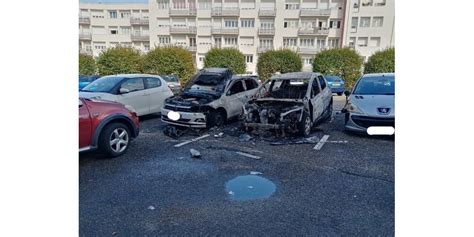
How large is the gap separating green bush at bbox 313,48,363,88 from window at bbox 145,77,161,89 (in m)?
17.6

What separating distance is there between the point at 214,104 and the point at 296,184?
3475 millimetres

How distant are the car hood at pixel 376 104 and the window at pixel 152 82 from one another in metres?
5.61

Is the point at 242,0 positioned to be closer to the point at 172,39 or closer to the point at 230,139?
the point at 172,39

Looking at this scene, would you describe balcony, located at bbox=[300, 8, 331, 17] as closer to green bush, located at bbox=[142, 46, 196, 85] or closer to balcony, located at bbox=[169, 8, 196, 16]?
balcony, located at bbox=[169, 8, 196, 16]

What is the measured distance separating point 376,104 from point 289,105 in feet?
5.95

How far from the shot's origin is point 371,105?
5.53 m

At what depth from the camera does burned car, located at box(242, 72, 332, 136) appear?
5742 millimetres

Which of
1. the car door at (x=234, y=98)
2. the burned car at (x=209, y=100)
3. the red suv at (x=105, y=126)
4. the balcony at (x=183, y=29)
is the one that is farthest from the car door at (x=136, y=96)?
the balcony at (x=183, y=29)

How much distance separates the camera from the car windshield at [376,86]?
235 inches

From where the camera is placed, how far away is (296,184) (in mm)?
3498

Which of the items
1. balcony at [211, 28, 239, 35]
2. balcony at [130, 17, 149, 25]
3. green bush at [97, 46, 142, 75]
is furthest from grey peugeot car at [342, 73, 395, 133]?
balcony at [130, 17, 149, 25]

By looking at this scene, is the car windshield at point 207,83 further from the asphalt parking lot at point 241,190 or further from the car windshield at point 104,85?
the asphalt parking lot at point 241,190

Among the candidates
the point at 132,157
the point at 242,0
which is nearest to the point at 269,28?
the point at 242,0

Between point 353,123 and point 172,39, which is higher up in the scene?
point 172,39
